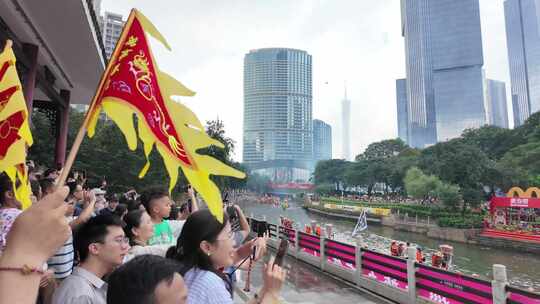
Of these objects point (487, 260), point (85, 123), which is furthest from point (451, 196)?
point (85, 123)

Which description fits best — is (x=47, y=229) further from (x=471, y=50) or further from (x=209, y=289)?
(x=471, y=50)

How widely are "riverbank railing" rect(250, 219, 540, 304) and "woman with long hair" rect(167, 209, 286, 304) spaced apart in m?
1.37

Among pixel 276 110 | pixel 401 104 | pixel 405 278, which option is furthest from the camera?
pixel 401 104

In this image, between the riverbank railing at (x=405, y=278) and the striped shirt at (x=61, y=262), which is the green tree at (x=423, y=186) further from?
the striped shirt at (x=61, y=262)

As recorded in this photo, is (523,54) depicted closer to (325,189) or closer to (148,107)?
(325,189)

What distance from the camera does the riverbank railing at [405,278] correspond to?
4.61 metres

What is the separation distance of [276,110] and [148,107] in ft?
370

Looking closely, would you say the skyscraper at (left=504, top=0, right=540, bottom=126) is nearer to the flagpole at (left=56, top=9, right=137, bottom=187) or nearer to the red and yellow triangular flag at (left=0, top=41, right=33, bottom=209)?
the flagpole at (left=56, top=9, right=137, bottom=187)

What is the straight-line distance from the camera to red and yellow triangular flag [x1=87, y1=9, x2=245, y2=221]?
1.84 metres

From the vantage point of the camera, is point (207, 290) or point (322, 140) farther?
point (322, 140)

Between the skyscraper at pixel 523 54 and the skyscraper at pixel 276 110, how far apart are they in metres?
62.8

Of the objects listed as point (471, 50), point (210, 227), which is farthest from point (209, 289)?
point (471, 50)

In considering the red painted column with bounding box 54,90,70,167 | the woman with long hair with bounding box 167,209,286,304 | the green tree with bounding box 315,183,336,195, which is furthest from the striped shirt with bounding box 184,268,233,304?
the green tree with bounding box 315,183,336,195

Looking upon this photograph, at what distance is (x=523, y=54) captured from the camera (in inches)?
4099
